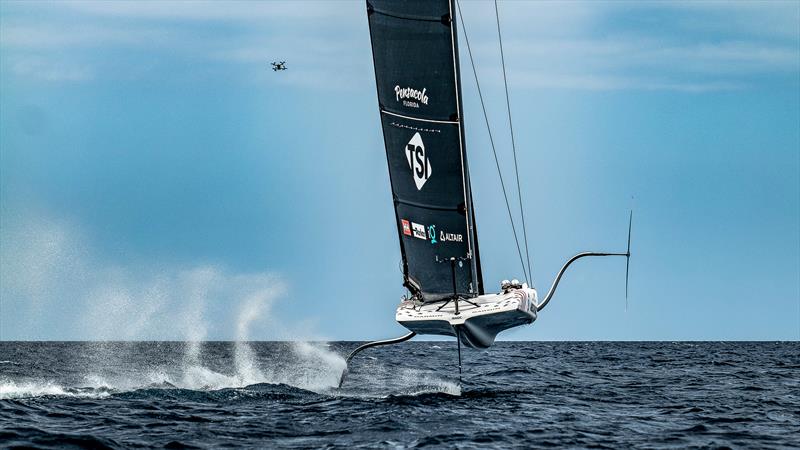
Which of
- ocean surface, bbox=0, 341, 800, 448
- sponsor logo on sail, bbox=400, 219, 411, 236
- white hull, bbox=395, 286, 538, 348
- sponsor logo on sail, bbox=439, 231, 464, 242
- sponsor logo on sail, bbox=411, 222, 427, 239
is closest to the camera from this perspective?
ocean surface, bbox=0, 341, 800, 448

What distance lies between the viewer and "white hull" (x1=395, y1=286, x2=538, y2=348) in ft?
86.1

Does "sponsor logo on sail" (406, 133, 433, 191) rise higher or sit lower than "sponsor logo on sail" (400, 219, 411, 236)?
higher

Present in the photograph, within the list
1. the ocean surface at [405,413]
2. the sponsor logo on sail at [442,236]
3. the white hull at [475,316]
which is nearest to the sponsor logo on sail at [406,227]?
the sponsor logo on sail at [442,236]

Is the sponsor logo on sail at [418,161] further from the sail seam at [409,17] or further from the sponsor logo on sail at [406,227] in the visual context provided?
the sail seam at [409,17]

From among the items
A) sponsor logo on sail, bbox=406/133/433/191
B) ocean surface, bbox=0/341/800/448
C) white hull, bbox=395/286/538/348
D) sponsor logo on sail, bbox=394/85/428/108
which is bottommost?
ocean surface, bbox=0/341/800/448

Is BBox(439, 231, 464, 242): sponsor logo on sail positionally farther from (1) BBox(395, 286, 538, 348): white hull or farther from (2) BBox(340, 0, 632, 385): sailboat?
(1) BBox(395, 286, 538, 348): white hull

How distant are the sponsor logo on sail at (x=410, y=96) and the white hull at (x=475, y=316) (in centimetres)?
513

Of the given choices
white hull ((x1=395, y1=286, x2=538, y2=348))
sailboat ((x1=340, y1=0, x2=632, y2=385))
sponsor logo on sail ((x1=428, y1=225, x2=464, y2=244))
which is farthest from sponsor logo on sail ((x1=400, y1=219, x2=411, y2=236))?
white hull ((x1=395, y1=286, x2=538, y2=348))

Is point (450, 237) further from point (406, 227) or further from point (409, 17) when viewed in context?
point (409, 17)

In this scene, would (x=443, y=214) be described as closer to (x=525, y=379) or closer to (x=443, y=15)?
(x=443, y=15)

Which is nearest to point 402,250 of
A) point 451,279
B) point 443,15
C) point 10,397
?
point 451,279

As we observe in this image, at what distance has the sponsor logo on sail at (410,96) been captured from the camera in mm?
27688

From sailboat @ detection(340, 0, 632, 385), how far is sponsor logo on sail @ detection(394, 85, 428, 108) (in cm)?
3

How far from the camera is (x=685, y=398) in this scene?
103 ft
